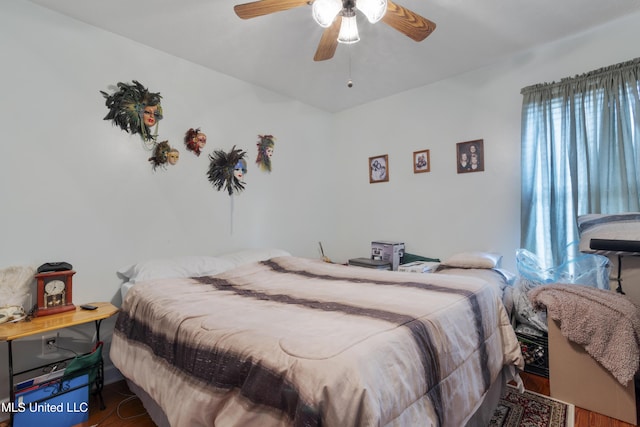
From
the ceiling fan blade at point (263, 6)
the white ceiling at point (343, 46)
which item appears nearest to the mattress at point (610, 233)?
the white ceiling at point (343, 46)

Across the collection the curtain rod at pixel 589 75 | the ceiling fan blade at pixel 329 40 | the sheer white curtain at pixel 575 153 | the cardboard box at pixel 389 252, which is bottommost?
the cardboard box at pixel 389 252

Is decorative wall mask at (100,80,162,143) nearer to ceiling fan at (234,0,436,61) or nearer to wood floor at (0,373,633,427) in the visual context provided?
ceiling fan at (234,0,436,61)

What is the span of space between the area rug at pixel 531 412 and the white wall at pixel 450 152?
42.4 inches

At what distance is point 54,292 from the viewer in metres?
1.86

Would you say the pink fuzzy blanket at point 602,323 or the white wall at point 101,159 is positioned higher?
the white wall at point 101,159

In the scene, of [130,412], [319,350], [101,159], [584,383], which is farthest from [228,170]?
[584,383]

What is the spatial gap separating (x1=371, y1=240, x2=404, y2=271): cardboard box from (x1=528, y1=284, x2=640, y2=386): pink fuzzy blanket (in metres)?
1.41

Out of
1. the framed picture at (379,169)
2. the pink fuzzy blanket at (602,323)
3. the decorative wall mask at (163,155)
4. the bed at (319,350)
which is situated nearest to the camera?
the bed at (319,350)

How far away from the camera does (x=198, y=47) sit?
8.04ft

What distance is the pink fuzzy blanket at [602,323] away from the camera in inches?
63.2

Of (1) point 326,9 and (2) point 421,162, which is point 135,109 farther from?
(2) point 421,162

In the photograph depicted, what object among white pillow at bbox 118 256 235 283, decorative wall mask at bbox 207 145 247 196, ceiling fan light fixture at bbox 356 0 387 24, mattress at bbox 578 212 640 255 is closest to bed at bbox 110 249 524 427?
white pillow at bbox 118 256 235 283

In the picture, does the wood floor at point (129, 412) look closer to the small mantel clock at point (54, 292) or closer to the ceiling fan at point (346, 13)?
the small mantel clock at point (54, 292)

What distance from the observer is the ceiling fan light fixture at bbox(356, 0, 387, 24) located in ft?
4.82
